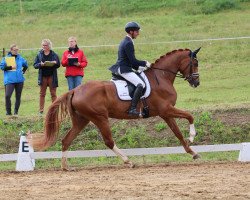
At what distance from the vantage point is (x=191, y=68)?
1603 cm

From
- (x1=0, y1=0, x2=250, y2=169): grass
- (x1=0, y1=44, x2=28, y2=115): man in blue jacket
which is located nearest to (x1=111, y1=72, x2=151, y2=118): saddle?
(x1=0, y1=0, x2=250, y2=169): grass

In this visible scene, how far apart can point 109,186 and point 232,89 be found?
42.0 feet

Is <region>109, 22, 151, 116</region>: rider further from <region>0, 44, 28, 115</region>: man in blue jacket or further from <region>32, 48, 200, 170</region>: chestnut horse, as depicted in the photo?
<region>0, 44, 28, 115</region>: man in blue jacket

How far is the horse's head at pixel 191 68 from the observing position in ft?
52.5

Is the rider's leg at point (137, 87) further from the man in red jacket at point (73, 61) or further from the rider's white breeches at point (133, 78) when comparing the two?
the man in red jacket at point (73, 61)

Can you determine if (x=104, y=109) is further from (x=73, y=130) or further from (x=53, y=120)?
(x=53, y=120)

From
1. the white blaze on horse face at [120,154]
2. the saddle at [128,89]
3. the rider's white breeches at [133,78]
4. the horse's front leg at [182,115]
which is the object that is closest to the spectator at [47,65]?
the saddle at [128,89]

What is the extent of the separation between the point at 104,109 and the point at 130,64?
109 centimetres

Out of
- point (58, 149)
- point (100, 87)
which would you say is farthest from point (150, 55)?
point (100, 87)

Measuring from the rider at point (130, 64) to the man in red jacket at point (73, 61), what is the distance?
323cm

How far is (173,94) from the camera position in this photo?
15.6m

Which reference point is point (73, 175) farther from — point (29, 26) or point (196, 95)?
point (29, 26)

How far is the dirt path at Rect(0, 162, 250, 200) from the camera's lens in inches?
447

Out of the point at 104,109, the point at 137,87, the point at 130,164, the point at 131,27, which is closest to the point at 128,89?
the point at 137,87
